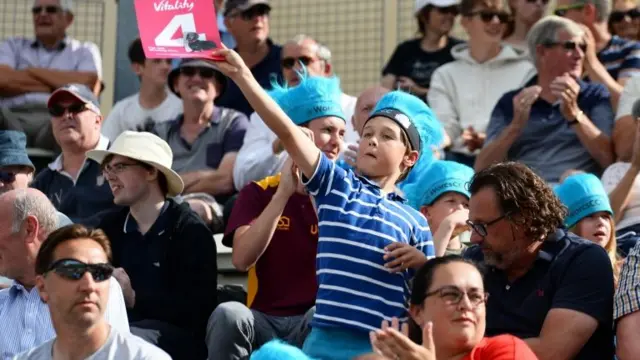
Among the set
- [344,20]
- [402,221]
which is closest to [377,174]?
[402,221]

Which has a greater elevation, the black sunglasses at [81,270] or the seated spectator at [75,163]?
the black sunglasses at [81,270]

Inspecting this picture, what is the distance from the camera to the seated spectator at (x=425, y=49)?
1078 cm

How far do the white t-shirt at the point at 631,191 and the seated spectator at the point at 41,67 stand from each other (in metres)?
4.31

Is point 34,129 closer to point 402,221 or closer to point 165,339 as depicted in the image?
point 165,339

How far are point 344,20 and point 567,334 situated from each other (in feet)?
24.9

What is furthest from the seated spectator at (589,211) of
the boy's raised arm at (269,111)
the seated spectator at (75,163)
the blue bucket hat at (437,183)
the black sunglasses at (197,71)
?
the black sunglasses at (197,71)

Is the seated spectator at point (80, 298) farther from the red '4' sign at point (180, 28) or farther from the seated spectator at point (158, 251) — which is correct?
the seated spectator at point (158, 251)

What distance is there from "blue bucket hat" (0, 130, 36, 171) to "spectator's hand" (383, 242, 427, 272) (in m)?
3.42

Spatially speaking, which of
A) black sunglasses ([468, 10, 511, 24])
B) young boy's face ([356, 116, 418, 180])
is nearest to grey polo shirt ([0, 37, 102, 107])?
black sunglasses ([468, 10, 511, 24])

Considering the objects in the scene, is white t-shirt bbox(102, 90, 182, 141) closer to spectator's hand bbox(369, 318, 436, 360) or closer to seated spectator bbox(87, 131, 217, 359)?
seated spectator bbox(87, 131, 217, 359)

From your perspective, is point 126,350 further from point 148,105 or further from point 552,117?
point 148,105

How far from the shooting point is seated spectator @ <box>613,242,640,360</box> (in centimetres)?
565

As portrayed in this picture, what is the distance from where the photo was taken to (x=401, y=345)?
190 inches

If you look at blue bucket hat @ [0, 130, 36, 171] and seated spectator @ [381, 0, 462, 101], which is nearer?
blue bucket hat @ [0, 130, 36, 171]
